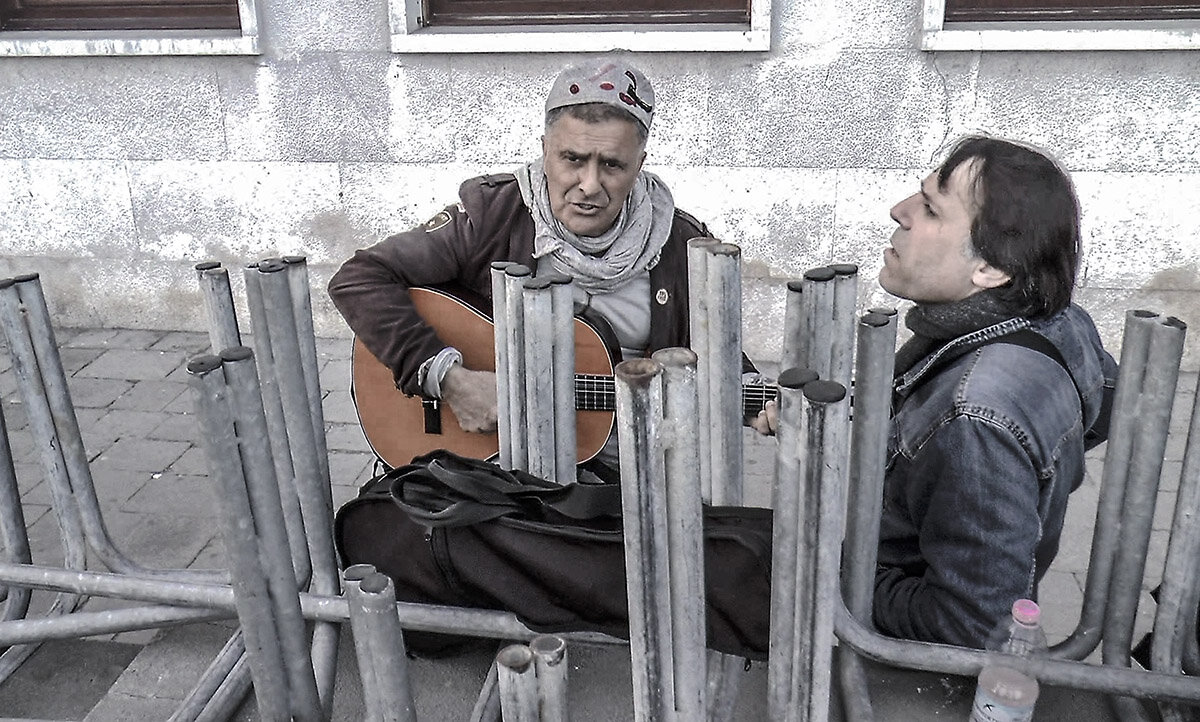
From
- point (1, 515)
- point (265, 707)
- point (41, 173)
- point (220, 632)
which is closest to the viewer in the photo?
point (265, 707)

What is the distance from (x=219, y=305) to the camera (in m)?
1.92

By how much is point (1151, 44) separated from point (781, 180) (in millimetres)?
1663

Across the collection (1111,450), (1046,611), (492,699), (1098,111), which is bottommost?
(1046,611)

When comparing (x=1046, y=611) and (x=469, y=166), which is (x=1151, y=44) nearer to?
(x=1046, y=611)

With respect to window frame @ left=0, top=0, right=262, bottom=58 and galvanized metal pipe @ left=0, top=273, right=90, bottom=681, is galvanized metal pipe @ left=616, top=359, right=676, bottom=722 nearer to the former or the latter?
galvanized metal pipe @ left=0, top=273, right=90, bottom=681

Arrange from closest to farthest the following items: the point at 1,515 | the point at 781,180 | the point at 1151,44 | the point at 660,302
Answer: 1. the point at 1,515
2. the point at 660,302
3. the point at 1151,44
4. the point at 781,180

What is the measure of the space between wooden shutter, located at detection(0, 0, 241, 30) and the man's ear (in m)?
4.40

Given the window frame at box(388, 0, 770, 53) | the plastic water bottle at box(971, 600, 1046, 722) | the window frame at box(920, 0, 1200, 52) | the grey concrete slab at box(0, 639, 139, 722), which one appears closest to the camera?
the plastic water bottle at box(971, 600, 1046, 722)

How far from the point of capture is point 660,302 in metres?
2.67

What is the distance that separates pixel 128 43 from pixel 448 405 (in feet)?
10.7

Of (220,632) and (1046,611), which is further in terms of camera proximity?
(1046,611)

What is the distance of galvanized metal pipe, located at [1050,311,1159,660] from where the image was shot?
61.7 inches

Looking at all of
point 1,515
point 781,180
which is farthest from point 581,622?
point 781,180

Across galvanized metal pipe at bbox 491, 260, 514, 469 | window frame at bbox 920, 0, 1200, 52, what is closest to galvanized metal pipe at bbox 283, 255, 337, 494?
galvanized metal pipe at bbox 491, 260, 514, 469
